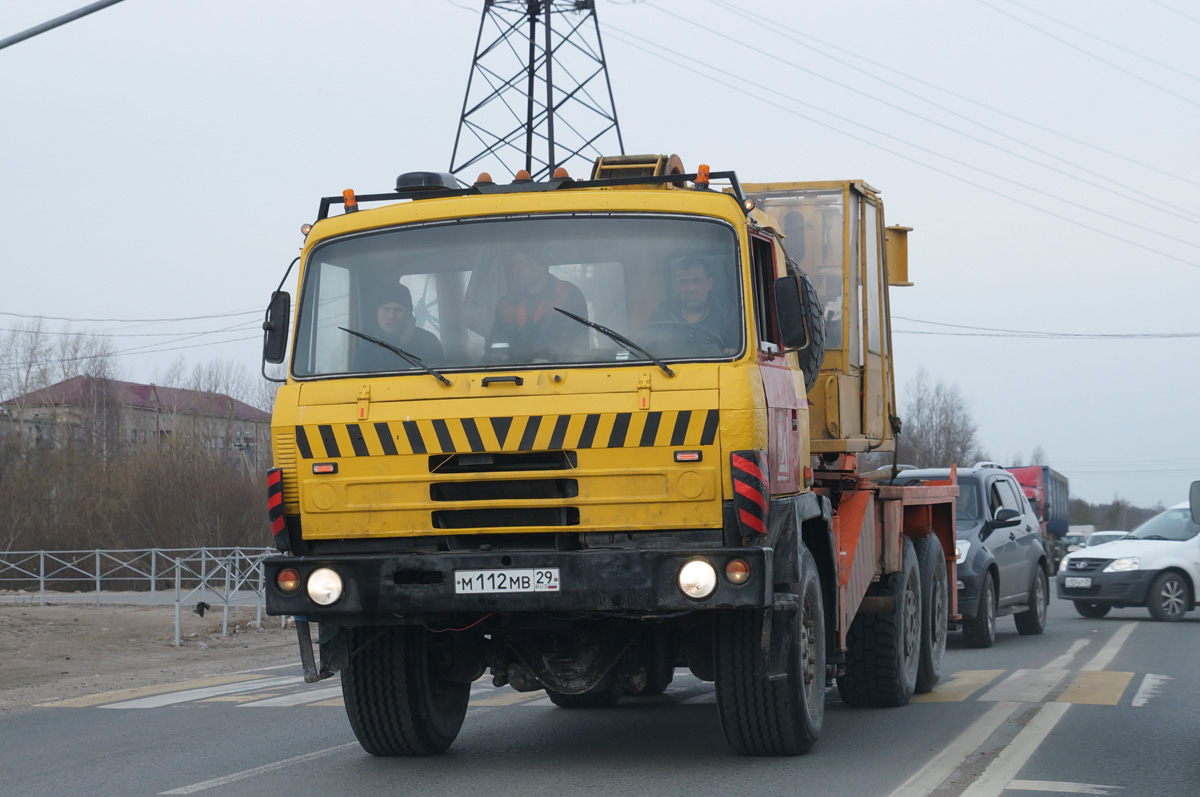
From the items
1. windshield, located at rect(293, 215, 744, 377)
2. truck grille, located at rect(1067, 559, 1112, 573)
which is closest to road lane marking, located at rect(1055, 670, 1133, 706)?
windshield, located at rect(293, 215, 744, 377)

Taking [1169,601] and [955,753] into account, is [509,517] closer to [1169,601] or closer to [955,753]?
[955,753]

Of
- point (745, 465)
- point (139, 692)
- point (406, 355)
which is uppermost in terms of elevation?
point (406, 355)

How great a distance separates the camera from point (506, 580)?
6449 millimetres

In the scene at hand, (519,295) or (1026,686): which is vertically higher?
(519,295)

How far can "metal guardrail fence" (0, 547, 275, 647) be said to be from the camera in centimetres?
2214

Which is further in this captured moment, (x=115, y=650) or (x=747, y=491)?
(x=115, y=650)

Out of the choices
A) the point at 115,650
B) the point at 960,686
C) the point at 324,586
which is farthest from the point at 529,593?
the point at 115,650

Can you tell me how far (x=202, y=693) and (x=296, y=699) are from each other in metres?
1.46

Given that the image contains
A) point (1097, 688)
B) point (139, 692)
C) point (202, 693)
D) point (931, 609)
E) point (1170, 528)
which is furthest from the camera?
point (1170, 528)

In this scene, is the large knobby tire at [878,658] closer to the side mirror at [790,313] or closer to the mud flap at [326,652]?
the side mirror at [790,313]

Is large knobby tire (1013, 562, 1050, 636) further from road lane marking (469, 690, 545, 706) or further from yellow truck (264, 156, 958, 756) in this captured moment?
yellow truck (264, 156, 958, 756)

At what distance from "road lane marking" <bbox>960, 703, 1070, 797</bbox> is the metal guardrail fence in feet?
35.1

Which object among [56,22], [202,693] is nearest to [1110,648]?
[202,693]

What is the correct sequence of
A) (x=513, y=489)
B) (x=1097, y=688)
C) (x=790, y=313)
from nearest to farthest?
(x=513, y=489) < (x=790, y=313) < (x=1097, y=688)
